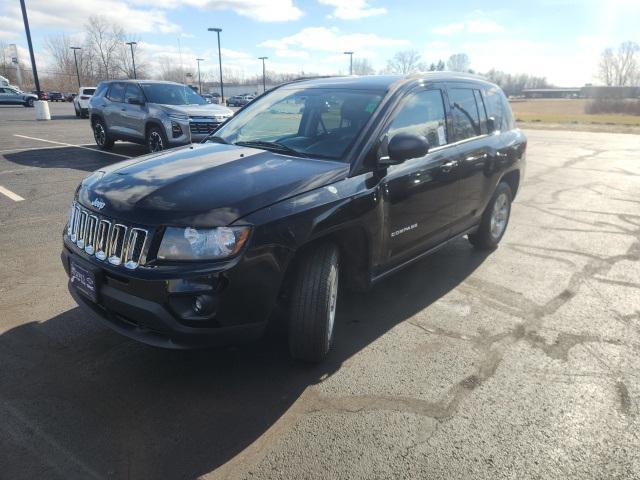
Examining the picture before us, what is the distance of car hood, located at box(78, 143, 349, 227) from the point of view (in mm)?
2545

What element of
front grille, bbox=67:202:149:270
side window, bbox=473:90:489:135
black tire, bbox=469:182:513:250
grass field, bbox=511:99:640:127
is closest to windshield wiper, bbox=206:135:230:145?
front grille, bbox=67:202:149:270

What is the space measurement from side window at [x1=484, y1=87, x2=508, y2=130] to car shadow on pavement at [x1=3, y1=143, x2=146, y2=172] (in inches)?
309

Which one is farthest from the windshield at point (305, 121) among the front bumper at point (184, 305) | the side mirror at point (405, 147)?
the front bumper at point (184, 305)

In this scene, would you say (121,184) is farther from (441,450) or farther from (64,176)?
(64,176)

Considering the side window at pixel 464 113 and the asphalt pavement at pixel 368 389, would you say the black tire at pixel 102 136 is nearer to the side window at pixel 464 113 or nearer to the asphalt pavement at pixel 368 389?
the asphalt pavement at pixel 368 389

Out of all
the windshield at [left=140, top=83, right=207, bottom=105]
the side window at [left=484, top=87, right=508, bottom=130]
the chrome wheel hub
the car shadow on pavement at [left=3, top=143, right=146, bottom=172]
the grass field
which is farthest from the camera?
the grass field

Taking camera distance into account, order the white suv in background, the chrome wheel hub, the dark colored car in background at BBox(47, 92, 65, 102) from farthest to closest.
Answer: the dark colored car in background at BBox(47, 92, 65, 102), the white suv in background, the chrome wheel hub

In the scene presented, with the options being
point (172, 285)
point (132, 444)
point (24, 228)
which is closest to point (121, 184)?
point (172, 285)

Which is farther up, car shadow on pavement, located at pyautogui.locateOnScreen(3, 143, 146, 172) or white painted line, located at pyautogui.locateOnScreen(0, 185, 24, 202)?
white painted line, located at pyautogui.locateOnScreen(0, 185, 24, 202)

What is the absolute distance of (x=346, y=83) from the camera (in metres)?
4.06

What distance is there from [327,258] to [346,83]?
180 centimetres

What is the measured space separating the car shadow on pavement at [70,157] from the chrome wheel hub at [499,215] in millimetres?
7926

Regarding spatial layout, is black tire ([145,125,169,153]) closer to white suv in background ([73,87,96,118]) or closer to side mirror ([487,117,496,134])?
side mirror ([487,117,496,134])

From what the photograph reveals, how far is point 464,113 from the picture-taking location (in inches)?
180
